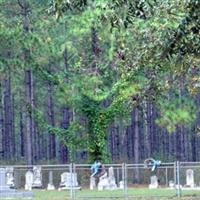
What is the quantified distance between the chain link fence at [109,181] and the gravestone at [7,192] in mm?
711

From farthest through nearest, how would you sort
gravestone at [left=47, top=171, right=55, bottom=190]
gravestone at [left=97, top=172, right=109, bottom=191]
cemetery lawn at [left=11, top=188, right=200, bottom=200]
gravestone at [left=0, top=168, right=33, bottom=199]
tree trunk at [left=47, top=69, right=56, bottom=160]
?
tree trunk at [left=47, top=69, right=56, bottom=160]
gravestone at [left=47, top=171, right=55, bottom=190]
gravestone at [left=97, top=172, right=109, bottom=191]
gravestone at [left=0, top=168, right=33, bottom=199]
cemetery lawn at [left=11, top=188, right=200, bottom=200]

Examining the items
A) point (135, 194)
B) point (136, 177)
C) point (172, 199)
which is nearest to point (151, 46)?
point (172, 199)

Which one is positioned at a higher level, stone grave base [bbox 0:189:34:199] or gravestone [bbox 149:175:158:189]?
gravestone [bbox 149:175:158:189]

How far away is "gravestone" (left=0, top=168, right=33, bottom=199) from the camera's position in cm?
2772

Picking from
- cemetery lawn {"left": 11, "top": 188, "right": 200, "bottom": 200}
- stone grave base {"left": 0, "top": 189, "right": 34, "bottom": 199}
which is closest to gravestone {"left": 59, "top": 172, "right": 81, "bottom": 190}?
cemetery lawn {"left": 11, "top": 188, "right": 200, "bottom": 200}

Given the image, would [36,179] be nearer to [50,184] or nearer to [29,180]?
[29,180]

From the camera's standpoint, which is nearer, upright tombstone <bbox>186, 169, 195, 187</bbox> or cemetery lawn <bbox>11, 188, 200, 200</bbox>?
cemetery lawn <bbox>11, 188, 200, 200</bbox>

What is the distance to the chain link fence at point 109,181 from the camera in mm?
28042

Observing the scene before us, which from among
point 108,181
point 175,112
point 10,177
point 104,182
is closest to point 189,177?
point 108,181

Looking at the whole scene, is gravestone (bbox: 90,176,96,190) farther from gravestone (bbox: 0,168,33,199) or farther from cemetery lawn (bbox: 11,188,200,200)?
gravestone (bbox: 0,168,33,199)

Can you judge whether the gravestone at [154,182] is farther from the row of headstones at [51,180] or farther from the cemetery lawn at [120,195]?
the row of headstones at [51,180]

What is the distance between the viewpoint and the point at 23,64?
122 feet

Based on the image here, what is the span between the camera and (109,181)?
30969mm

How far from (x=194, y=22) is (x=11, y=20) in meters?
26.0
